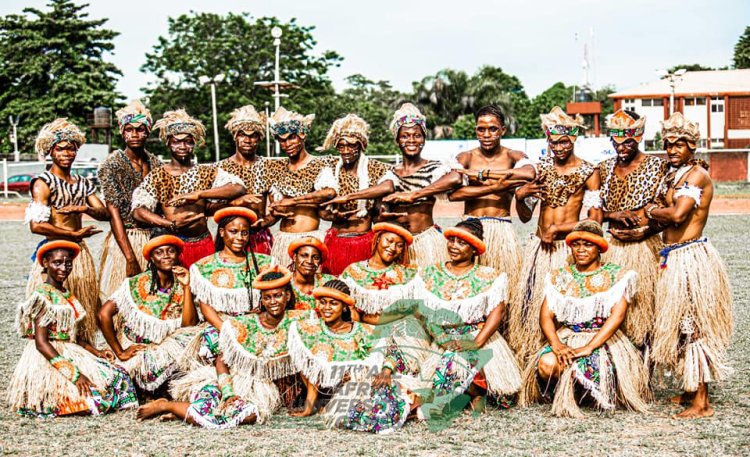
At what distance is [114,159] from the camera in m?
5.18

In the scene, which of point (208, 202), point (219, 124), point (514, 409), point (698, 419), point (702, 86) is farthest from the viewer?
point (702, 86)

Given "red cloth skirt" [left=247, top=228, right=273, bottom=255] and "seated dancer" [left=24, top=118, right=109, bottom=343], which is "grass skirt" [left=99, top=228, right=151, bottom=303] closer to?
"seated dancer" [left=24, top=118, right=109, bottom=343]

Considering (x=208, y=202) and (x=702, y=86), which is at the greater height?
(x=702, y=86)

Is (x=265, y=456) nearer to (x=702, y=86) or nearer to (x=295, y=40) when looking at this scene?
(x=295, y=40)

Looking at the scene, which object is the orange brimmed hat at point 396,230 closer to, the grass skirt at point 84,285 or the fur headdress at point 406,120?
the fur headdress at point 406,120

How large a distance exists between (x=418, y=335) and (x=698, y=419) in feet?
4.96

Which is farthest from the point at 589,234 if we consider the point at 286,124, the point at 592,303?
the point at 286,124

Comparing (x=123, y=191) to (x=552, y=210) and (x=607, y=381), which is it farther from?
(x=607, y=381)

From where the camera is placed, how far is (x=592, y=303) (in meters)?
4.32

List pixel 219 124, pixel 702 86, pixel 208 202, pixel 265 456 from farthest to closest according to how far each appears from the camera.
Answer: pixel 702 86 < pixel 219 124 < pixel 208 202 < pixel 265 456

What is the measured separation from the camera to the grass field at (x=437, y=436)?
3.64 metres

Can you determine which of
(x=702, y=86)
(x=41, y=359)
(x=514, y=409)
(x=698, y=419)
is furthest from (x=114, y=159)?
(x=702, y=86)

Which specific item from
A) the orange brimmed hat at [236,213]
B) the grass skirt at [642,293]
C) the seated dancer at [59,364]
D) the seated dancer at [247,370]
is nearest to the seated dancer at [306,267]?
the seated dancer at [247,370]

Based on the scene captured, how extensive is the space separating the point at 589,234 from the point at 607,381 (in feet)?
2.55
